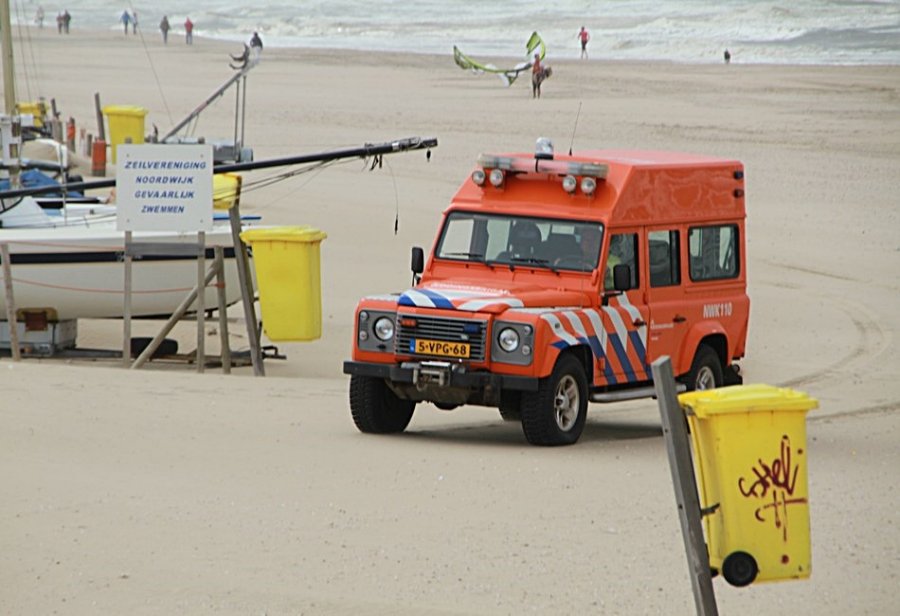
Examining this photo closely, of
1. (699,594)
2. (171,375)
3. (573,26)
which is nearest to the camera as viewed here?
(699,594)

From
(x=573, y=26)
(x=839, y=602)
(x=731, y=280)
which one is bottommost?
(x=839, y=602)

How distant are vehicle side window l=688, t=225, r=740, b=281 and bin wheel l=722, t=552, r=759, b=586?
6.60 meters

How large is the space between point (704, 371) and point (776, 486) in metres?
6.65

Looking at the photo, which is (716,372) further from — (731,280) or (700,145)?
(700,145)

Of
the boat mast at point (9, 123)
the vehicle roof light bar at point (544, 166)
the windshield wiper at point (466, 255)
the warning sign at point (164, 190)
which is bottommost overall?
the windshield wiper at point (466, 255)

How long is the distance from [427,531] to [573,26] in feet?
265

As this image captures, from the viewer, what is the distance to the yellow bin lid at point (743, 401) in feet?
20.7

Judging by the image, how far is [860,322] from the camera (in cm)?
1991

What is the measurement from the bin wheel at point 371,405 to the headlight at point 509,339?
44.2 inches

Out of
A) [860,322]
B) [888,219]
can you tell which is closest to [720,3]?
[888,219]

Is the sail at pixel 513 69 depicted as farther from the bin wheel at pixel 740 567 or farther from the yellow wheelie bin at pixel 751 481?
the bin wheel at pixel 740 567

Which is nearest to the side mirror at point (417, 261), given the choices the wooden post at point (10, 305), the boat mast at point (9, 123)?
the wooden post at point (10, 305)

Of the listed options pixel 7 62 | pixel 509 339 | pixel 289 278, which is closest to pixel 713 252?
pixel 509 339

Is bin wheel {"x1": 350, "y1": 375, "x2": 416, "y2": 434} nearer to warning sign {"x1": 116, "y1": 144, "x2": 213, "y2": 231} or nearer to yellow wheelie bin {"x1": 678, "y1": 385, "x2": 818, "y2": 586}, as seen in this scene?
warning sign {"x1": 116, "y1": 144, "x2": 213, "y2": 231}
